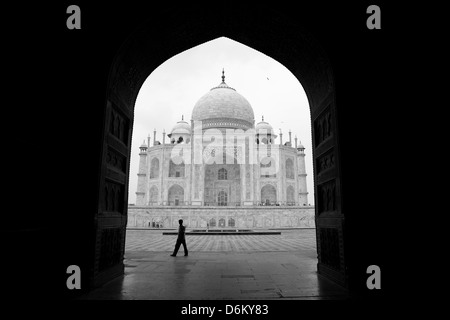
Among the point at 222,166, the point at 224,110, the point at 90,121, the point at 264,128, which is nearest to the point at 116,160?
the point at 90,121

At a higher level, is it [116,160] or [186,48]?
[186,48]

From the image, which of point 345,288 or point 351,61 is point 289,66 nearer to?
point 351,61

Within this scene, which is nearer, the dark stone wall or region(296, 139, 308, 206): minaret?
the dark stone wall

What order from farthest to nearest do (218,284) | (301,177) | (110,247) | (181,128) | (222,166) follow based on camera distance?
(181,128), (301,177), (222,166), (110,247), (218,284)

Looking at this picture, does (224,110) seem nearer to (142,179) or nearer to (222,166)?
(222,166)

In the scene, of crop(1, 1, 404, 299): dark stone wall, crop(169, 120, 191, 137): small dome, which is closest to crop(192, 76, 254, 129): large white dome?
crop(169, 120, 191, 137): small dome

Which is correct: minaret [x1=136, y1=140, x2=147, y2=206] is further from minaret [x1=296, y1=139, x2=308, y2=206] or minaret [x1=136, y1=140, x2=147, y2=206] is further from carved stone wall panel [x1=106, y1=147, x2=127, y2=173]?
carved stone wall panel [x1=106, y1=147, x2=127, y2=173]

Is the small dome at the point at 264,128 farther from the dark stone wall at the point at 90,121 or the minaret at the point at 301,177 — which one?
the dark stone wall at the point at 90,121

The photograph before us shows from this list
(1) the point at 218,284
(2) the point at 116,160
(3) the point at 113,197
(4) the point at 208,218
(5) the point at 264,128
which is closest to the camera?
(1) the point at 218,284

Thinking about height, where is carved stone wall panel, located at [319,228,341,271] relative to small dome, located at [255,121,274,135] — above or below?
below

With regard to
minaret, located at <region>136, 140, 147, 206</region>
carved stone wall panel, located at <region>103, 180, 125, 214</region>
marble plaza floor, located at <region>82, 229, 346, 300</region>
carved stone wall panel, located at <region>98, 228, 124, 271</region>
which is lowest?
marble plaza floor, located at <region>82, 229, 346, 300</region>

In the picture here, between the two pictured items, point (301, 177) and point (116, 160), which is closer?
point (116, 160)

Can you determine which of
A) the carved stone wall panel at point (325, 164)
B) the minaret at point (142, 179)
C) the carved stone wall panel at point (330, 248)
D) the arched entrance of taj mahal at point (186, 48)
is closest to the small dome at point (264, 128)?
the minaret at point (142, 179)

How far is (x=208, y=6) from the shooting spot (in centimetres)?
441
